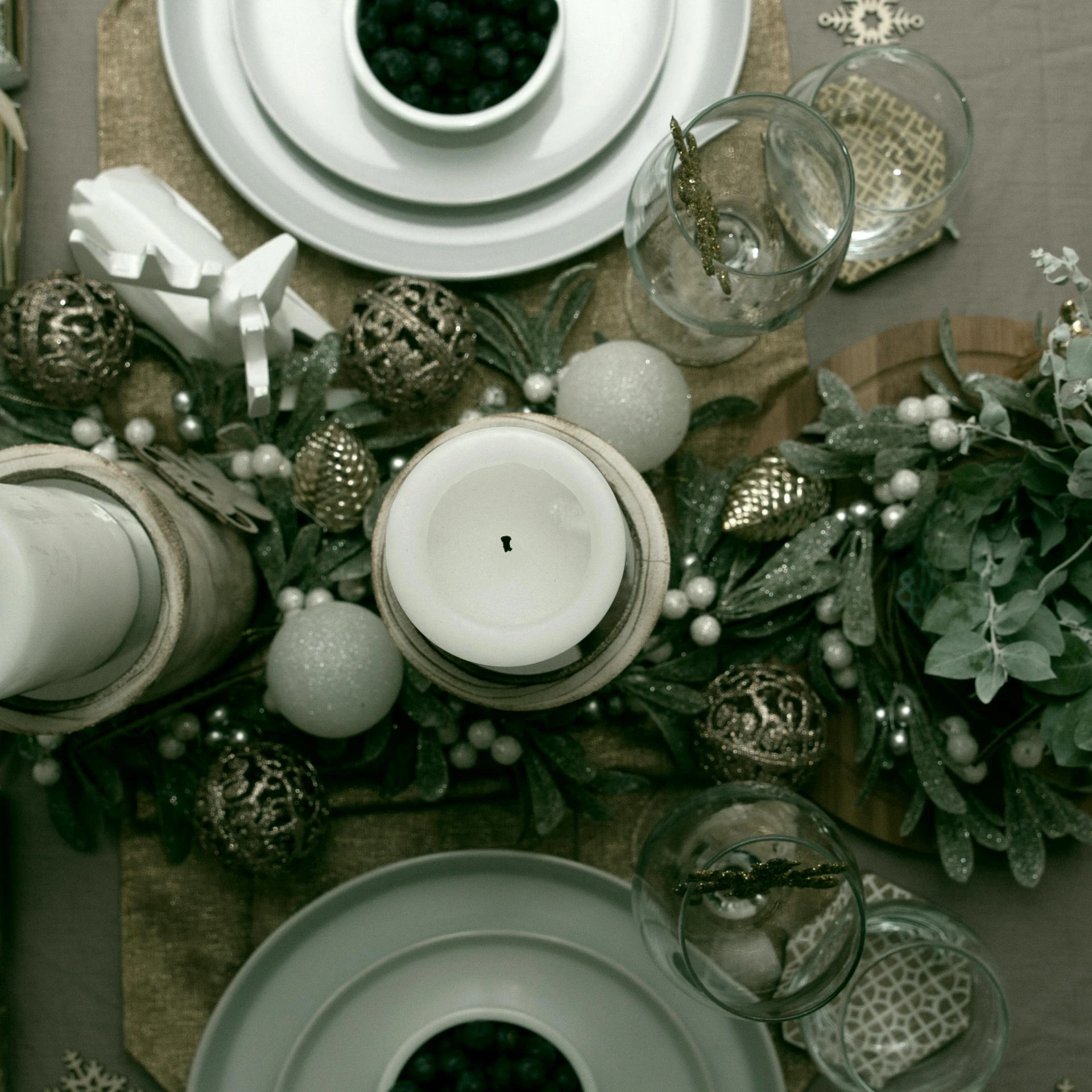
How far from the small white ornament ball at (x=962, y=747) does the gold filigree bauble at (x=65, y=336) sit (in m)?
0.51

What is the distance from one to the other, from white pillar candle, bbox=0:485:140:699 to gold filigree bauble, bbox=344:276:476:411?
0.59ft

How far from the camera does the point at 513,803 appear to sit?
0.59m

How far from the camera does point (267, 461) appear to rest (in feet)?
1.75

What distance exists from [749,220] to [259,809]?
1.35 ft

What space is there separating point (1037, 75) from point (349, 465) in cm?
51

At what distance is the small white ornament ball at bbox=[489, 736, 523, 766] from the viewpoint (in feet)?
1.81

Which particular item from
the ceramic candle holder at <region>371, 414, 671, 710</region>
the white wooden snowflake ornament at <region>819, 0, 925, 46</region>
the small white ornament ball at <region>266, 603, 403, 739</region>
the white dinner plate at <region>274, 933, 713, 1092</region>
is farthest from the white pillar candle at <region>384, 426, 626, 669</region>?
the white wooden snowflake ornament at <region>819, 0, 925, 46</region>

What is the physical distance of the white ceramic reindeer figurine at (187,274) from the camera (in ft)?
1.61

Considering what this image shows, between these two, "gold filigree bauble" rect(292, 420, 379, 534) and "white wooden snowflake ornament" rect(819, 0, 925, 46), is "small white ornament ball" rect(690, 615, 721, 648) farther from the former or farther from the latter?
"white wooden snowflake ornament" rect(819, 0, 925, 46)

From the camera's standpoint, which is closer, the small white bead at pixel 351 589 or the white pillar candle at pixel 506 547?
the white pillar candle at pixel 506 547

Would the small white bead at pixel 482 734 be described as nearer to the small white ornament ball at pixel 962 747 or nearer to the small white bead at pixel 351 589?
the small white bead at pixel 351 589

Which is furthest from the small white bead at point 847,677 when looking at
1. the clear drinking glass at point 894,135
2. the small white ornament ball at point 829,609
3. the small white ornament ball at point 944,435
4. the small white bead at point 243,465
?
the small white bead at point 243,465

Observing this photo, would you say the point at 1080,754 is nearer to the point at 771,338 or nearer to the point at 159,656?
the point at 771,338

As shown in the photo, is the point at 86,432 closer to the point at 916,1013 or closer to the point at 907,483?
the point at 907,483
